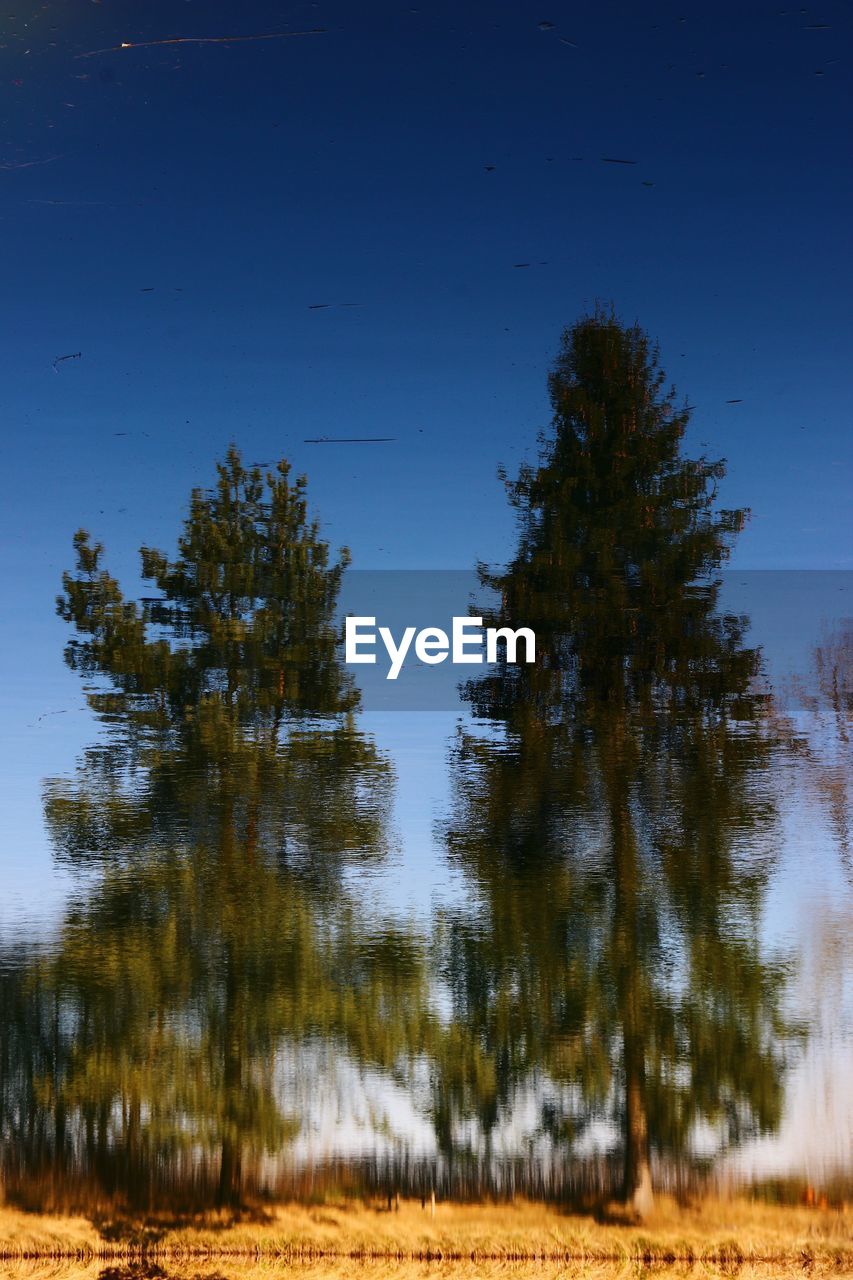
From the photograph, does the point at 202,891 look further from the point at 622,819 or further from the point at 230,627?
the point at 622,819

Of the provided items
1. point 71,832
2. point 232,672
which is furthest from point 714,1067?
point 71,832

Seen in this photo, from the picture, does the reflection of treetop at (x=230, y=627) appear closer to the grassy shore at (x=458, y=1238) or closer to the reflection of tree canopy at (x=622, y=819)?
the reflection of tree canopy at (x=622, y=819)

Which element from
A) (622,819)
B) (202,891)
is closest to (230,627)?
(202,891)

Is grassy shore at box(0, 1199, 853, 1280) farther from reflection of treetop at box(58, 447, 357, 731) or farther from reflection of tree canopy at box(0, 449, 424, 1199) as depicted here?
reflection of treetop at box(58, 447, 357, 731)

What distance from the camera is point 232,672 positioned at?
9.83 ft

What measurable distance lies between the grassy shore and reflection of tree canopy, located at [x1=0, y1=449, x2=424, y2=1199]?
0.21m

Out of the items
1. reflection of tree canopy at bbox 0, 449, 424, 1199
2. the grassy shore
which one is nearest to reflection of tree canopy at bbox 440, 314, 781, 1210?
the grassy shore

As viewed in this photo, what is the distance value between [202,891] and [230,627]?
3.21 ft

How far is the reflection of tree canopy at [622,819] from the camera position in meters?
2.77

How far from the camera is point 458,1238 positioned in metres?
2.72

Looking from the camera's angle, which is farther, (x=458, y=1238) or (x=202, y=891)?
(x=202, y=891)

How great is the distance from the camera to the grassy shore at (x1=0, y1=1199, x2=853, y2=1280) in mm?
2682

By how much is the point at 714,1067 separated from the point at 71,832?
2389 mm

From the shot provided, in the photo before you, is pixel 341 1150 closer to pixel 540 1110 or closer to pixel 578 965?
pixel 540 1110
